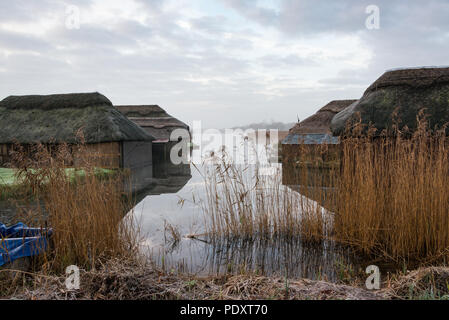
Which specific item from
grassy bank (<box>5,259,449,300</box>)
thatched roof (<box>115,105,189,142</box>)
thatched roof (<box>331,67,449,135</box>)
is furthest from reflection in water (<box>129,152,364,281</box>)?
thatched roof (<box>115,105,189,142</box>)

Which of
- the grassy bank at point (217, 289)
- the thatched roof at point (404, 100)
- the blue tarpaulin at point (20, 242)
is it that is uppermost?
the thatched roof at point (404, 100)

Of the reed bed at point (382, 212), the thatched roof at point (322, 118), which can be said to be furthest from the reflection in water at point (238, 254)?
the thatched roof at point (322, 118)

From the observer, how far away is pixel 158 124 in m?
19.2

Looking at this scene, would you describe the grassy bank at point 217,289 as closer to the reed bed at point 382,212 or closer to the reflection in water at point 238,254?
the reflection in water at point 238,254

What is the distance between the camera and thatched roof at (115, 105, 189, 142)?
742 inches

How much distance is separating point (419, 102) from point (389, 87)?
0.53m

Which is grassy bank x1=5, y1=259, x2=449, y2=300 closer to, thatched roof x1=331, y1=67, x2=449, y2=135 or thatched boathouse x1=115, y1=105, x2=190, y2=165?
thatched roof x1=331, y1=67, x2=449, y2=135

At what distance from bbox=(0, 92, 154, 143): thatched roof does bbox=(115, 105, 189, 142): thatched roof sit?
5.96 meters

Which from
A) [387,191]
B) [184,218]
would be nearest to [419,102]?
[387,191]

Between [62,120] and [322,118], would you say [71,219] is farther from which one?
[322,118]

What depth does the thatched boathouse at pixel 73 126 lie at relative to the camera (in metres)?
10.6

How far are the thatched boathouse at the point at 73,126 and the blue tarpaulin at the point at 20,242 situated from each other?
730 centimetres
